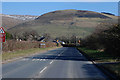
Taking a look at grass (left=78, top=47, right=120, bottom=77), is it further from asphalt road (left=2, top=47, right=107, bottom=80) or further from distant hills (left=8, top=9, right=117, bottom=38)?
distant hills (left=8, top=9, right=117, bottom=38)

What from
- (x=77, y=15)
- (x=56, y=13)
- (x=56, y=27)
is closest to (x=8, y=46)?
(x=56, y=27)

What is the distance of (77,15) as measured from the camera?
6639 inches

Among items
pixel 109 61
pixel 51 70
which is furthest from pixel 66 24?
pixel 51 70

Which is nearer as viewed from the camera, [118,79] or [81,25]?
[118,79]

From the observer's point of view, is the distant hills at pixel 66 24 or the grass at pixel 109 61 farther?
the distant hills at pixel 66 24

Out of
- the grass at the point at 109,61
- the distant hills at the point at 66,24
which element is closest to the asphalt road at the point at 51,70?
the grass at the point at 109,61

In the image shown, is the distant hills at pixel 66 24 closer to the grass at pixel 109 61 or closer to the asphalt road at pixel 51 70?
the grass at pixel 109 61

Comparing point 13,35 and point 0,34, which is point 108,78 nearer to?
point 0,34

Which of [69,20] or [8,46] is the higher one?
[69,20]

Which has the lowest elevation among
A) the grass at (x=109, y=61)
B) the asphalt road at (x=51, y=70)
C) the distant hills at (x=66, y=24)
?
the asphalt road at (x=51, y=70)

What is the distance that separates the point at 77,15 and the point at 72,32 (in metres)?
31.6

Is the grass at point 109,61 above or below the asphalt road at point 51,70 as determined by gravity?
above

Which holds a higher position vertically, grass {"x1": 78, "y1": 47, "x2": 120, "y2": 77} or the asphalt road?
grass {"x1": 78, "y1": 47, "x2": 120, "y2": 77}

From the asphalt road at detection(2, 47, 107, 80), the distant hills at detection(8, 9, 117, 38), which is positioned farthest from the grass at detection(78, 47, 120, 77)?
the distant hills at detection(8, 9, 117, 38)
